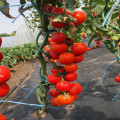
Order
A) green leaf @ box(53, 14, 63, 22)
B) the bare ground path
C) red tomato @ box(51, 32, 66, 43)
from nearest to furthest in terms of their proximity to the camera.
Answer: green leaf @ box(53, 14, 63, 22)
red tomato @ box(51, 32, 66, 43)
the bare ground path

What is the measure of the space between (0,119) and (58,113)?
1.02 m

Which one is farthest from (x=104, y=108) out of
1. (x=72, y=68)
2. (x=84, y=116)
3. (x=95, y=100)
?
(x=72, y=68)

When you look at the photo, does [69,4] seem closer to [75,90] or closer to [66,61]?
[66,61]

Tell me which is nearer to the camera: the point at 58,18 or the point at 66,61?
the point at 58,18

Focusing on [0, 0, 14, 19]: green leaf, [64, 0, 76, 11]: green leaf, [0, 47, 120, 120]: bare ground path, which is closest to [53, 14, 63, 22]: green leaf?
[64, 0, 76, 11]: green leaf

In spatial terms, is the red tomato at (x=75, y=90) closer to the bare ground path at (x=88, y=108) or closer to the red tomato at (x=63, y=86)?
the red tomato at (x=63, y=86)

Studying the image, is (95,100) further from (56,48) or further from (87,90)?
(56,48)

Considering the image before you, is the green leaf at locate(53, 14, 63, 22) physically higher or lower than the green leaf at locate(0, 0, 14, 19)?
lower

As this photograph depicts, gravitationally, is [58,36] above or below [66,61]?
above

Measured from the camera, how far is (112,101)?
1.47m

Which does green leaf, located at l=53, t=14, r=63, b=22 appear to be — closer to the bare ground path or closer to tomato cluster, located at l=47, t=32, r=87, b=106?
tomato cluster, located at l=47, t=32, r=87, b=106

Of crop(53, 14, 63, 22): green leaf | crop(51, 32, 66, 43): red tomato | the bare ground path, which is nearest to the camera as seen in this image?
crop(53, 14, 63, 22): green leaf

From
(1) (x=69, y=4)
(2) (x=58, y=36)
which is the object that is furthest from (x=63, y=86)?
(1) (x=69, y=4)

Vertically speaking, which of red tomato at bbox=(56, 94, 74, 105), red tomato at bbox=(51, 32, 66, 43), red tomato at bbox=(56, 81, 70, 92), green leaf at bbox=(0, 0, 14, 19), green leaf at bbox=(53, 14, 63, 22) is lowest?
red tomato at bbox=(56, 94, 74, 105)
